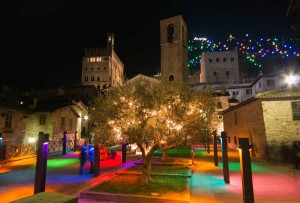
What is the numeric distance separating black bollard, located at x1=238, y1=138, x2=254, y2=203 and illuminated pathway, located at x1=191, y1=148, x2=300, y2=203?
238 cm

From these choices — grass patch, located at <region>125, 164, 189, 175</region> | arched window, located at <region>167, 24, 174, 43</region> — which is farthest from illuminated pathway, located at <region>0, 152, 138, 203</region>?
arched window, located at <region>167, 24, 174, 43</region>

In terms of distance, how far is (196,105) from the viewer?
13.9 metres

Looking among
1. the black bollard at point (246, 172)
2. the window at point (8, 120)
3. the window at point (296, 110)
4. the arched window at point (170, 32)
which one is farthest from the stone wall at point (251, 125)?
the window at point (8, 120)

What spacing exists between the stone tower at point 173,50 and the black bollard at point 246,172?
35415mm

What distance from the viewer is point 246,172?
21.6 feet

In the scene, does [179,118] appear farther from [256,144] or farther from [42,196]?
[256,144]

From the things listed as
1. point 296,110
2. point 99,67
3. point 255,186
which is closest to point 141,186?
point 255,186

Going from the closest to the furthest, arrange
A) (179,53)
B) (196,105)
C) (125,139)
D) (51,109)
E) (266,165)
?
1. (125,139)
2. (196,105)
3. (266,165)
4. (51,109)
5. (179,53)

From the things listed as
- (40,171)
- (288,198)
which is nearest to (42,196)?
(40,171)

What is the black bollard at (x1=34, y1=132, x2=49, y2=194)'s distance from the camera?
863cm

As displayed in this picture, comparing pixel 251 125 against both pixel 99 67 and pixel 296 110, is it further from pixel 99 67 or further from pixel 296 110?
pixel 99 67

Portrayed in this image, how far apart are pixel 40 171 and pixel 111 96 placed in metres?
5.61

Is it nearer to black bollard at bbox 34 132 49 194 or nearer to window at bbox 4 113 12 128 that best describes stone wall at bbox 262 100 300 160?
black bollard at bbox 34 132 49 194

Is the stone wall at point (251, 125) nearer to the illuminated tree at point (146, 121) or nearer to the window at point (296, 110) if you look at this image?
the window at point (296, 110)
